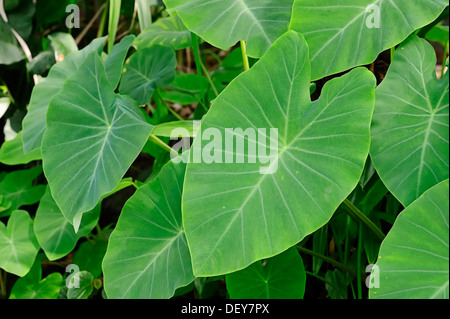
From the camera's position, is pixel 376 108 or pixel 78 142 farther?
pixel 78 142

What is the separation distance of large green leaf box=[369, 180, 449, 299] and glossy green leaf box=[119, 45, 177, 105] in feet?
2.80

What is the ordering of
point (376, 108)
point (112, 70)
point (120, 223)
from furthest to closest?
point (112, 70) → point (120, 223) → point (376, 108)

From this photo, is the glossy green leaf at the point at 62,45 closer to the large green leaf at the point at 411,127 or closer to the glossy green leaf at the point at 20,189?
the glossy green leaf at the point at 20,189

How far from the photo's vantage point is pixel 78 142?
1.21m

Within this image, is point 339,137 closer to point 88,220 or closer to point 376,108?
point 376,108

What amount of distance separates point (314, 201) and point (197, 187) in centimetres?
22

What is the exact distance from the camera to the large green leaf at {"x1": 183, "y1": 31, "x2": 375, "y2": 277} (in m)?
0.95

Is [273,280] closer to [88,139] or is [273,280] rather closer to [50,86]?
[88,139]

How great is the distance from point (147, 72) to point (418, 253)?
103cm

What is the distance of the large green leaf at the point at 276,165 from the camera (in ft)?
3.13

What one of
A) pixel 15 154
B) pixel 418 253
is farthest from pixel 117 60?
pixel 418 253

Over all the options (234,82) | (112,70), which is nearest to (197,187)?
(234,82)

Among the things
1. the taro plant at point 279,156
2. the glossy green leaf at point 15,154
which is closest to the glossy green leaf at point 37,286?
the glossy green leaf at point 15,154

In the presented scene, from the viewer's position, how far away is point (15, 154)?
5.56 ft
